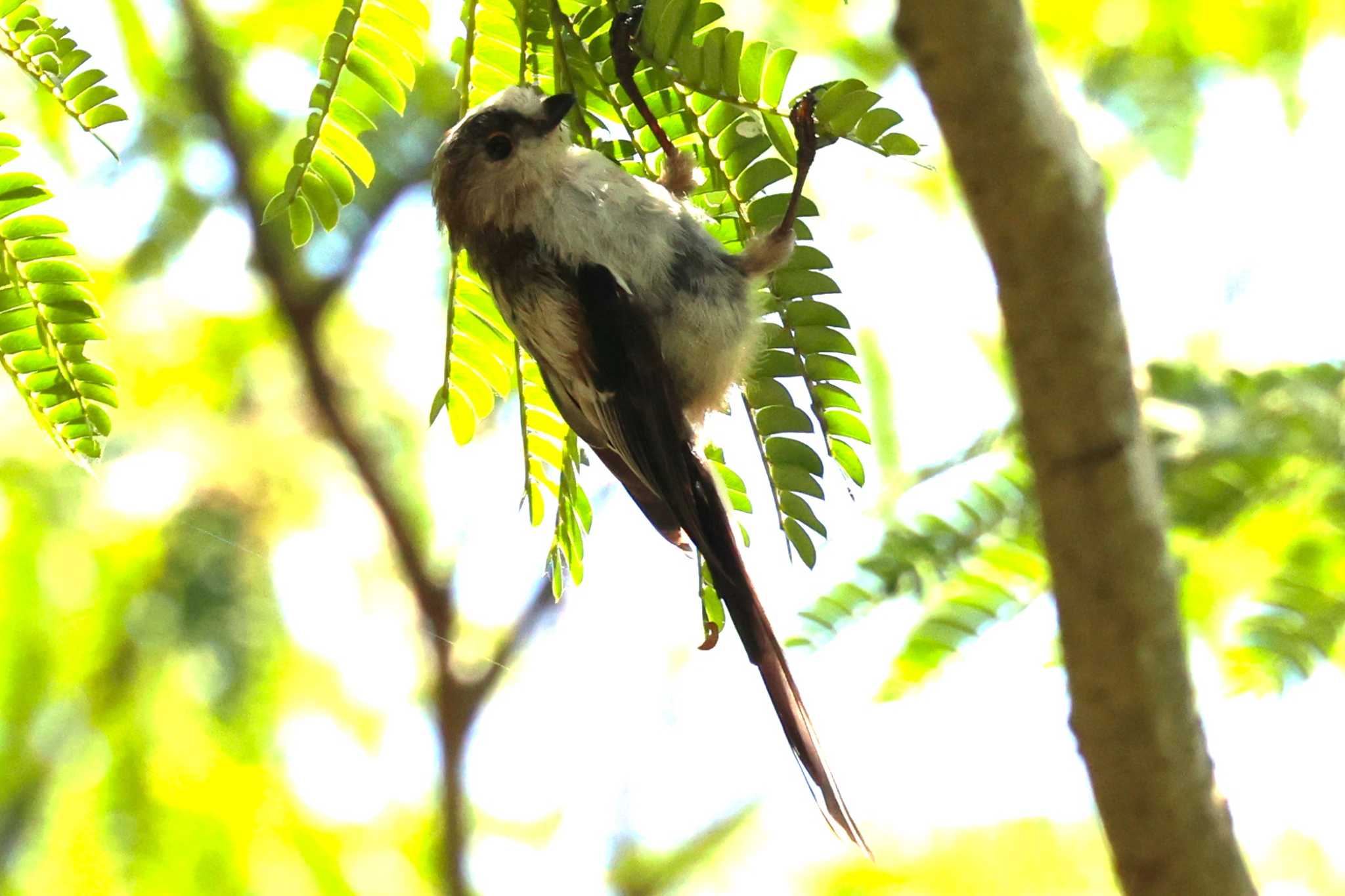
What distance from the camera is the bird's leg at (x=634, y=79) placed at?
5.56 ft

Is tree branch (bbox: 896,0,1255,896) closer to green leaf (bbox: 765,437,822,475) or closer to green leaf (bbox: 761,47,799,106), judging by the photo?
green leaf (bbox: 761,47,799,106)

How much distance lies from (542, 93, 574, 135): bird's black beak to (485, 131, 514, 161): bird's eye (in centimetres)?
22

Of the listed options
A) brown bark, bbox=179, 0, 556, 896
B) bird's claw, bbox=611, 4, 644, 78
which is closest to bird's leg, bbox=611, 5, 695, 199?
bird's claw, bbox=611, 4, 644, 78

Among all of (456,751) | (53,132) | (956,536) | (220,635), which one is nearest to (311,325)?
(220,635)

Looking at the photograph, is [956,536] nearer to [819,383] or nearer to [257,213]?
[819,383]

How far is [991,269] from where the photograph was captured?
3.80 feet

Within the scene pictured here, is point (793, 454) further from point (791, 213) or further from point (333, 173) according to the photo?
point (333, 173)

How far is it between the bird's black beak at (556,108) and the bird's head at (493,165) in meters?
0.06

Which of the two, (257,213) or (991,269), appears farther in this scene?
(257,213)

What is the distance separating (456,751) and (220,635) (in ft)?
4.08

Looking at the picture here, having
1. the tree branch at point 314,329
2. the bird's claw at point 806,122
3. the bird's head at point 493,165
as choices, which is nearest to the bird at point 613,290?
the bird's head at point 493,165

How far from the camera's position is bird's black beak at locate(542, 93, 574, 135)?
1.89 m

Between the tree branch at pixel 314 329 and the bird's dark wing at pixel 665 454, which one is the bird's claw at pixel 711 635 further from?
the tree branch at pixel 314 329

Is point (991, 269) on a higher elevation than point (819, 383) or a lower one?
lower
